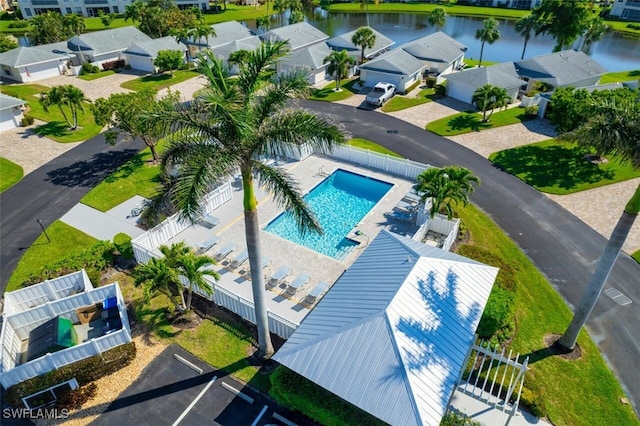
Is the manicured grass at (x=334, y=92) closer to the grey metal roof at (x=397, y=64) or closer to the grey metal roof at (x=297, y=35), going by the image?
the grey metal roof at (x=397, y=64)

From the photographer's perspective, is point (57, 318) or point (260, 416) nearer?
point (260, 416)

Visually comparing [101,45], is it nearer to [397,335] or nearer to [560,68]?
[560,68]

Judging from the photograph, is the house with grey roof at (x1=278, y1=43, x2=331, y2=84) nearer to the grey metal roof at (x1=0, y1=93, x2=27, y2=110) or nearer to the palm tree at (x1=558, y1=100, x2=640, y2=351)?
the grey metal roof at (x1=0, y1=93, x2=27, y2=110)

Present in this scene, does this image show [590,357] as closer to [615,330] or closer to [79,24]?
[615,330]

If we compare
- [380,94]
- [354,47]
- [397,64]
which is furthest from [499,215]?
[354,47]

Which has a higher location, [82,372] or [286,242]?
[82,372]

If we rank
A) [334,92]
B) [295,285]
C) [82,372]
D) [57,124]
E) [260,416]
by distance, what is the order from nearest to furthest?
[260,416] < [82,372] < [295,285] < [57,124] < [334,92]
